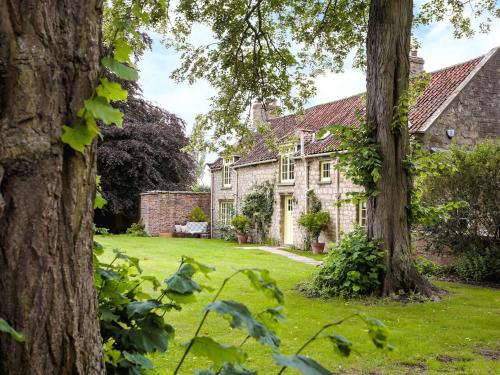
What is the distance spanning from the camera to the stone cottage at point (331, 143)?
16.8 metres

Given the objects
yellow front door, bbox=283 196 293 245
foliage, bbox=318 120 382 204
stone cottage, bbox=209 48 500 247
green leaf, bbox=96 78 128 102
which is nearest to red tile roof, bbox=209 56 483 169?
stone cottage, bbox=209 48 500 247

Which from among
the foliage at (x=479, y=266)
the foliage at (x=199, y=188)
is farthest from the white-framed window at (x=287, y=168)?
the foliage at (x=199, y=188)

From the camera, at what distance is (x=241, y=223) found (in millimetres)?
25078

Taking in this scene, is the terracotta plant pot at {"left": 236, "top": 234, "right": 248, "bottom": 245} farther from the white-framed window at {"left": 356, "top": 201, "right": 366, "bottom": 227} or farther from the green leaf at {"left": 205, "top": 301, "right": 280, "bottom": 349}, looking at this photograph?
the green leaf at {"left": 205, "top": 301, "right": 280, "bottom": 349}

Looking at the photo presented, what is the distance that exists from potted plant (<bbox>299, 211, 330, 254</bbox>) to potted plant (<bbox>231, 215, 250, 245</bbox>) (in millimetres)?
5414

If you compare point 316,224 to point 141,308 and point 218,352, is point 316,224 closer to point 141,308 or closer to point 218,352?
point 141,308

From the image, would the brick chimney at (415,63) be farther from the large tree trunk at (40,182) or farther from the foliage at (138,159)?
the large tree trunk at (40,182)

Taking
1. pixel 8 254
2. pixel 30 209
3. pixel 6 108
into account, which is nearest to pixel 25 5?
pixel 6 108

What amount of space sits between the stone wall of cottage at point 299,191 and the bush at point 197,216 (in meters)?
1.11

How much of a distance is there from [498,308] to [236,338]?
561 cm

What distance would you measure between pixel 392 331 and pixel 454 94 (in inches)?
482

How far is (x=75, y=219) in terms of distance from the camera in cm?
180

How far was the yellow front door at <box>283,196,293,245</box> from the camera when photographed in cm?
2352

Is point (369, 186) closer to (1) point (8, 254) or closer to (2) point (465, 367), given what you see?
(2) point (465, 367)
